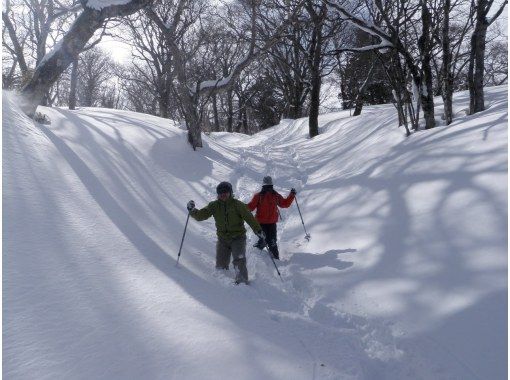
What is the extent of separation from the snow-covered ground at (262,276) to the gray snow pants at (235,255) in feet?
0.69

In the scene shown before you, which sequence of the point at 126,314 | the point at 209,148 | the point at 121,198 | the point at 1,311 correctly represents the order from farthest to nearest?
the point at 209,148, the point at 121,198, the point at 126,314, the point at 1,311

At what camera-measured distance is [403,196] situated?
5.68 metres

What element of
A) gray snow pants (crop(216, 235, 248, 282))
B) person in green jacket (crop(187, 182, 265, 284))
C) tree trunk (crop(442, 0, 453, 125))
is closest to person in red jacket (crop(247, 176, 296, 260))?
person in green jacket (crop(187, 182, 265, 284))

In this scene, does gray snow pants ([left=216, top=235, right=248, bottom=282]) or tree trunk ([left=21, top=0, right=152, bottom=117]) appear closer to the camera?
gray snow pants ([left=216, top=235, right=248, bottom=282])

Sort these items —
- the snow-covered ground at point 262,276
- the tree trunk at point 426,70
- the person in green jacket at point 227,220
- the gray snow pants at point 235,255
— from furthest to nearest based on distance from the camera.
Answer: the tree trunk at point 426,70 < the person in green jacket at point 227,220 < the gray snow pants at point 235,255 < the snow-covered ground at point 262,276

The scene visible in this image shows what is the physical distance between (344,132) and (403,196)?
8935 millimetres

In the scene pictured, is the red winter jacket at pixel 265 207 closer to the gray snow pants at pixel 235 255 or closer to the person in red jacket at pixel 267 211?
the person in red jacket at pixel 267 211

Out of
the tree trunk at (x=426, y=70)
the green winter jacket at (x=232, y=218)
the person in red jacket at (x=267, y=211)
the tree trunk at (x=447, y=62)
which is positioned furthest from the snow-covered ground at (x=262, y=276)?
the tree trunk at (x=426, y=70)

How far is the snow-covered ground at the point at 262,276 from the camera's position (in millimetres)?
2727

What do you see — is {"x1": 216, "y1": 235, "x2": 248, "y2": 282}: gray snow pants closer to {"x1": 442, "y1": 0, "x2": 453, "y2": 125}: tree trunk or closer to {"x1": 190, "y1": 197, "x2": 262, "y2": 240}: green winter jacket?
{"x1": 190, "y1": 197, "x2": 262, "y2": 240}: green winter jacket

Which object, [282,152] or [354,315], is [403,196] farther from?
[282,152]

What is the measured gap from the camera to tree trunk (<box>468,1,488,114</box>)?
8023 millimetres

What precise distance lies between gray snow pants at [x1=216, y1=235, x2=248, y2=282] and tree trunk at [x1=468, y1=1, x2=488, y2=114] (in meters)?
6.76

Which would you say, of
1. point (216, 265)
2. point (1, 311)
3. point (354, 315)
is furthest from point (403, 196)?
point (1, 311)
